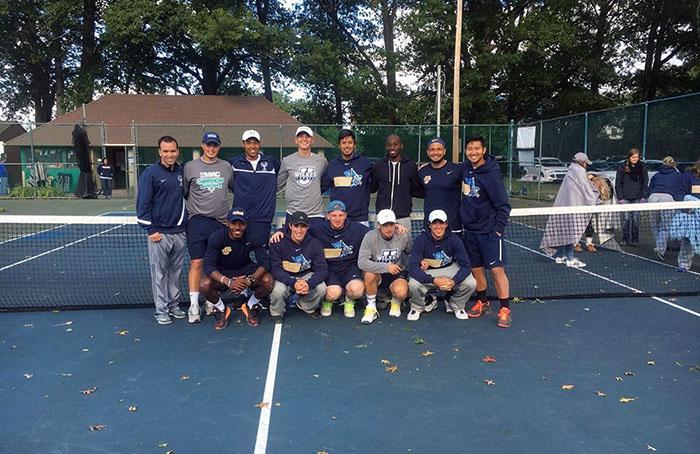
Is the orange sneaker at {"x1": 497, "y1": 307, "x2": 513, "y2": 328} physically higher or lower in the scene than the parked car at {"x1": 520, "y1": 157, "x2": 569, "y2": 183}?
lower

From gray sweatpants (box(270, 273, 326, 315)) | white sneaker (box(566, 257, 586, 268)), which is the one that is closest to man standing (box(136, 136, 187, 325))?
gray sweatpants (box(270, 273, 326, 315))

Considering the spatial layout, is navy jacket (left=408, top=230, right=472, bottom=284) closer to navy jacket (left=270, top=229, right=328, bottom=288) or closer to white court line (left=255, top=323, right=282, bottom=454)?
navy jacket (left=270, top=229, right=328, bottom=288)

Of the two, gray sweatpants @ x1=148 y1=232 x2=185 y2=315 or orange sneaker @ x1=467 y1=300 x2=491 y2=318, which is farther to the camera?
orange sneaker @ x1=467 y1=300 x2=491 y2=318

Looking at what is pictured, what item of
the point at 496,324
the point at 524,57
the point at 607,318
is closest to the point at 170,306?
the point at 496,324

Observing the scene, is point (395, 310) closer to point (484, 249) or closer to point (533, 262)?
point (484, 249)

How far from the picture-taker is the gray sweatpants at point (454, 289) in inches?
238

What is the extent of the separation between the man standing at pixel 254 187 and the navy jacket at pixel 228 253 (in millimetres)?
131

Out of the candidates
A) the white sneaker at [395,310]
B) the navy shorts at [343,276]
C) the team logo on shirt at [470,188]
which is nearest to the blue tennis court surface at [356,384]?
the white sneaker at [395,310]

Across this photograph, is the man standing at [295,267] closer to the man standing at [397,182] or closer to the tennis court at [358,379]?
the tennis court at [358,379]

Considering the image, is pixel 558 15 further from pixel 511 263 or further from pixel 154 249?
pixel 154 249

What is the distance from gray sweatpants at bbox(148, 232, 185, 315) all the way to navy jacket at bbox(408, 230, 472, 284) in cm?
266

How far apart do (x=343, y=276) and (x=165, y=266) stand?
6.69ft

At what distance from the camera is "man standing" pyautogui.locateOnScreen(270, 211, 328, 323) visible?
5961 mm

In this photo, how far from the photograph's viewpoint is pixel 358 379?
448 cm
